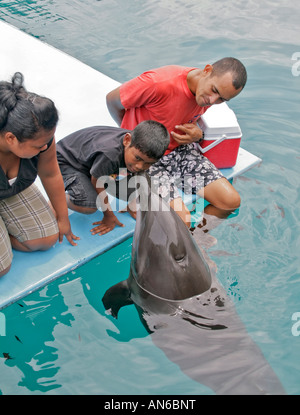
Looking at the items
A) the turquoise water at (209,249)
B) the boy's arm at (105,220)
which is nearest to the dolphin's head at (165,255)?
the turquoise water at (209,249)

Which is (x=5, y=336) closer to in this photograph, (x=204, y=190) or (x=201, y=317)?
(x=201, y=317)

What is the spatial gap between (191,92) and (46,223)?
1733 millimetres

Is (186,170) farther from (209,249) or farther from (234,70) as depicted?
(234,70)

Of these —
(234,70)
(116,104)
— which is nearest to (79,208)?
(116,104)

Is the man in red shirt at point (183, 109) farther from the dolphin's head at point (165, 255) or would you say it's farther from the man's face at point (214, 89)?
the dolphin's head at point (165, 255)

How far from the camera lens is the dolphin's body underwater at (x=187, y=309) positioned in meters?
3.20

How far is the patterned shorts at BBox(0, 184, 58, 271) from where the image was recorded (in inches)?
151

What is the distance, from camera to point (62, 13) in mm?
7910

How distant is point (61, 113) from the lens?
543 cm

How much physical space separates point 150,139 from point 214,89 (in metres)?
0.83

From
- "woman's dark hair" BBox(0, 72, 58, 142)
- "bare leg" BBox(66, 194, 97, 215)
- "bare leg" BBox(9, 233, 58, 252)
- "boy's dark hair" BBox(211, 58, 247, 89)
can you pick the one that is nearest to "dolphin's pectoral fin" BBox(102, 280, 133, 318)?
"bare leg" BBox(9, 233, 58, 252)

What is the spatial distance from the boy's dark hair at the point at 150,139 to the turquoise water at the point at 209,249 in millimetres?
1086

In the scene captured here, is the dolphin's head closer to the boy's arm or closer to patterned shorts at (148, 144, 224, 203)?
the boy's arm

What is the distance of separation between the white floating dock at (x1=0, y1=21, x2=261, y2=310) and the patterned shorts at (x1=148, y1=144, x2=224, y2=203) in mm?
189
